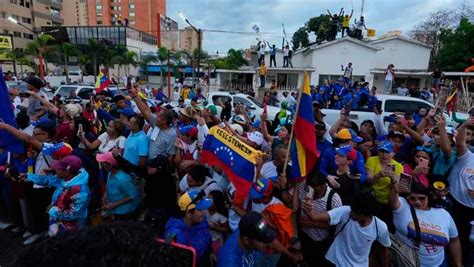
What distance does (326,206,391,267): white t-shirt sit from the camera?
2.79 metres

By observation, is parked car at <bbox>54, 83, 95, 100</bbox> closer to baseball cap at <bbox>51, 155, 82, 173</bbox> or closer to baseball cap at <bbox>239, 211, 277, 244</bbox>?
baseball cap at <bbox>51, 155, 82, 173</bbox>

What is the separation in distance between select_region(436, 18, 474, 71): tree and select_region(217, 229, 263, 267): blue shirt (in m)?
25.6

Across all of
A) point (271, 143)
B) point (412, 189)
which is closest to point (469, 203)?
point (412, 189)

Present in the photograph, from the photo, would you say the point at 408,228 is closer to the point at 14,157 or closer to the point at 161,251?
the point at 161,251

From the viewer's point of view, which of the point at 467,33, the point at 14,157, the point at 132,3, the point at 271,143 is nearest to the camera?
the point at 14,157

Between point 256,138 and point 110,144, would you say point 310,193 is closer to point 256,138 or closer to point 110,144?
point 256,138

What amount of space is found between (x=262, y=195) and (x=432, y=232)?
1.66 meters

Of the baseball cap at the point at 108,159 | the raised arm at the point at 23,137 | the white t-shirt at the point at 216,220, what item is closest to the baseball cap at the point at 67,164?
the baseball cap at the point at 108,159

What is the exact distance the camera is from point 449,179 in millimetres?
3906

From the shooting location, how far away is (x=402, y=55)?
2650 cm

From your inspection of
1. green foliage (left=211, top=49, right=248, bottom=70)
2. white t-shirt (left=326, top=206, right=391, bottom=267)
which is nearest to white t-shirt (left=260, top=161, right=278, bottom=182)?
white t-shirt (left=326, top=206, right=391, bottom=267)

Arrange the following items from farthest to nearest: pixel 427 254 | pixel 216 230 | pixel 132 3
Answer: pixel 132 3, pixel 216 230, pixel 427 254

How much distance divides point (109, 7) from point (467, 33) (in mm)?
100476

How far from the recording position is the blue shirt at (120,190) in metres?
3.71
